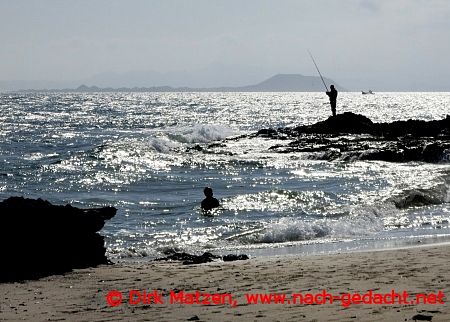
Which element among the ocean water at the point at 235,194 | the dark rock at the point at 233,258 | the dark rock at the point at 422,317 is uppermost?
the dark rock at the point at 422,317

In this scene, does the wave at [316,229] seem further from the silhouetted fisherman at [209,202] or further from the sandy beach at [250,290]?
the sandy beach at [250,290]

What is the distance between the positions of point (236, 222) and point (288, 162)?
13.4 metres

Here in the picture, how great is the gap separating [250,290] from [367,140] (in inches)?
1056

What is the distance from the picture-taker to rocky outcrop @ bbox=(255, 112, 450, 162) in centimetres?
2880

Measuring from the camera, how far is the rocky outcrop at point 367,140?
94.5 feet

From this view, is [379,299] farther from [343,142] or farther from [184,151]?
[184,151]

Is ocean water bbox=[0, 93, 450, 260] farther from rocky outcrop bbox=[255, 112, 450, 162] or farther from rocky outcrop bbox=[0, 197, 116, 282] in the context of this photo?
rocky outcrop bbox=[0, 197, 116, 282]

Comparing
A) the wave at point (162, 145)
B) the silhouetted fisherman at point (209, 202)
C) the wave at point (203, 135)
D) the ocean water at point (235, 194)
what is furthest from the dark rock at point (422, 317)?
the wave at point (203, 135)

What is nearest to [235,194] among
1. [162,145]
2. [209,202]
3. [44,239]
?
[209,202]

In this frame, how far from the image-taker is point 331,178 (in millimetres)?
25172

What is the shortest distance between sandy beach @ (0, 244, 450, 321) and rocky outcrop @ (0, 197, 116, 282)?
1.56 ft

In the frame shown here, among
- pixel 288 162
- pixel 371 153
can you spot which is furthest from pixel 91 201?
pixel 371 153

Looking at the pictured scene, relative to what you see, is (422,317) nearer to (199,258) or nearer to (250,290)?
(250,290)

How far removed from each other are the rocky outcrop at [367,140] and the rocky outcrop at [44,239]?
1977cm
